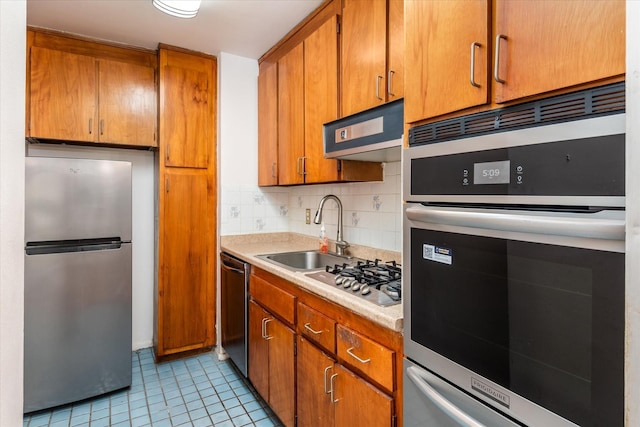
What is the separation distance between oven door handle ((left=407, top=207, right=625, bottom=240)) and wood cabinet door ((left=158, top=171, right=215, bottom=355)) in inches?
85.0

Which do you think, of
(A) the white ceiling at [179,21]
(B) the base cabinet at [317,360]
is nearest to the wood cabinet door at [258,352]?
(B) the base cabinet at [317,360]

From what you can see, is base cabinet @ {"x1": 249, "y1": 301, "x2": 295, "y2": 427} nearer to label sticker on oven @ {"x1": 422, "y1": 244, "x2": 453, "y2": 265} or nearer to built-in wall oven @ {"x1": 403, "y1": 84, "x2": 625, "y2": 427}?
built-in wall oven @ {"x1": 403, "y1": 84, "x2": 625, "y2": 427}

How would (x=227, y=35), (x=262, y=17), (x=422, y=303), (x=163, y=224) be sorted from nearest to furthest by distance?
(x=422, y=303) < (x=262, y=17) < (x=227, y=35) < (x=163, y=224)

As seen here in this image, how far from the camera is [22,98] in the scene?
0.79 meters

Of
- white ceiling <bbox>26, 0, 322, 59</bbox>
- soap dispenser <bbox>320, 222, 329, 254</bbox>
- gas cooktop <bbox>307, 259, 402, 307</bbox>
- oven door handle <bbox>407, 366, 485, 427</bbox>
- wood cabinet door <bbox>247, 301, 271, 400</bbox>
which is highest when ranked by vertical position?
white ceiling <bbox>26, 0, 322, 59</bbox>

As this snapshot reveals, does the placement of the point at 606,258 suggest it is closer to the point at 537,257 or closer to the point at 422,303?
the point at 537,257

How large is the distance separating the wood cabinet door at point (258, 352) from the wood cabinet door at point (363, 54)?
128 cm

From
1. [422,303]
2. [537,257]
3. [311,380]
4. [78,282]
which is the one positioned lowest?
[311,380]

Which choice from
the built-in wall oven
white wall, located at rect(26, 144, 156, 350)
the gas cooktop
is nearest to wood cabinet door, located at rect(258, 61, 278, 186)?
white wall, located at rect(26, 144, 156, 350)

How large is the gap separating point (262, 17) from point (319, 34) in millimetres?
452

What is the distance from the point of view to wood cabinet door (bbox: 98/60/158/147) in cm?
247

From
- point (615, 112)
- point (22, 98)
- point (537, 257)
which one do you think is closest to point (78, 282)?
point (22, 98)

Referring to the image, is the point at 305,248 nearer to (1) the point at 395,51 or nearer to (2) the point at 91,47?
(1) the point at 395,51

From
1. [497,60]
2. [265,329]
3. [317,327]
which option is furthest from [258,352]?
[497,60]
